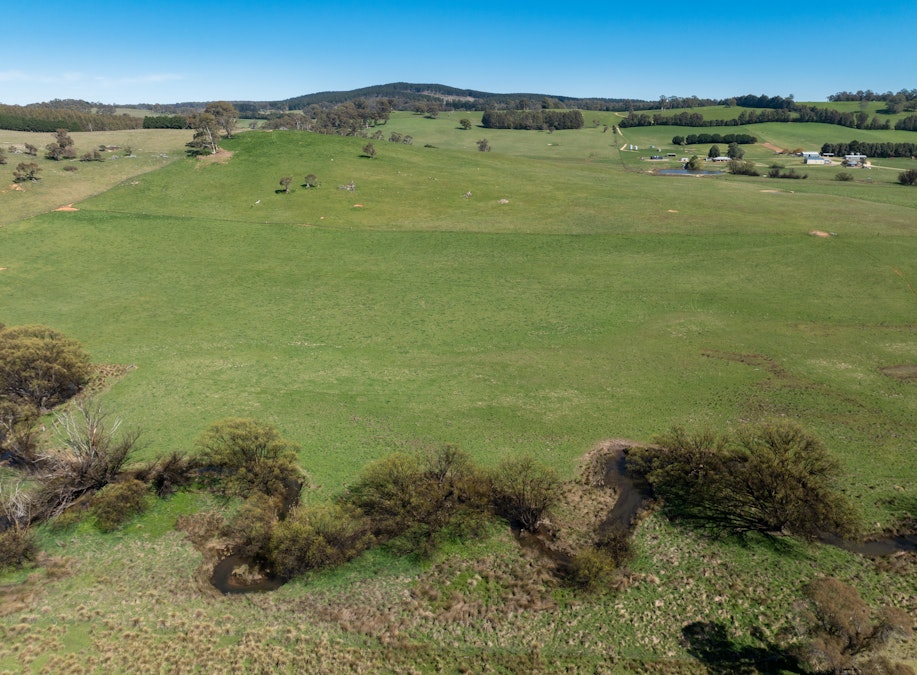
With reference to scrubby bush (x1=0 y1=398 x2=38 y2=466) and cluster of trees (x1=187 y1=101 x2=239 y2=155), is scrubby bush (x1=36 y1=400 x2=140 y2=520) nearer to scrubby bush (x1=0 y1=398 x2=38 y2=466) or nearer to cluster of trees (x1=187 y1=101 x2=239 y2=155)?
scrubby bush (x1=0 y1=398 x2=38 y2=466)

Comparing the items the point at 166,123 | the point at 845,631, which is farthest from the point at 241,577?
the point at 166,123

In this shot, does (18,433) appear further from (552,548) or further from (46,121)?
(46,121)

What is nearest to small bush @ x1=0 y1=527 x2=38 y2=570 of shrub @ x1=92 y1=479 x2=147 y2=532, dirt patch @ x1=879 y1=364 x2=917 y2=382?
shrub @ x1=92 y1=479 x2=147 y2=532

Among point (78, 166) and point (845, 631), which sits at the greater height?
point (78, 166)

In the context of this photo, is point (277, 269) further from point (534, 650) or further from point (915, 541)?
point (915, 541)

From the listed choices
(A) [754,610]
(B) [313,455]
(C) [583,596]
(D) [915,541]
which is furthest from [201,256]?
(D) [915,541]
